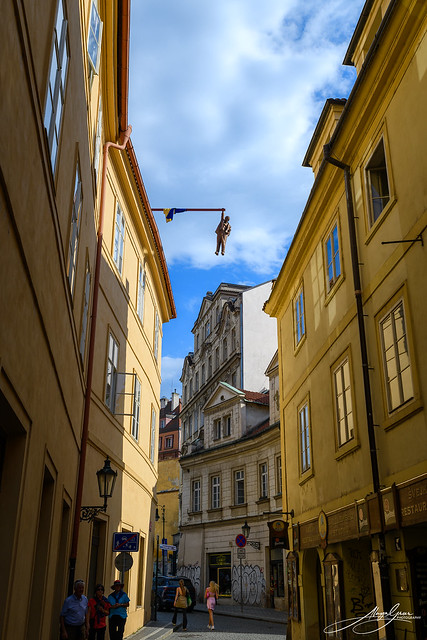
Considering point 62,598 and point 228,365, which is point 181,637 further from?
point 228,365

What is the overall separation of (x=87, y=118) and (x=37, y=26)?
4562mm

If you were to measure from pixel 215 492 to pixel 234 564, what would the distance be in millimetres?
5033

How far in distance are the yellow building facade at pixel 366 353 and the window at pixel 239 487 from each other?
2080cm

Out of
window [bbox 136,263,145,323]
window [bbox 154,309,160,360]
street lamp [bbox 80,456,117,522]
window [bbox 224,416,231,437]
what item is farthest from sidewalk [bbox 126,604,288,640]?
window [bbox 224,416,231,437]

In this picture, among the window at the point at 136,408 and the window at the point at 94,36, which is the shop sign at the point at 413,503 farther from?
the window at the point at 136,408

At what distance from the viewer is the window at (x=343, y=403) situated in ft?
40.7

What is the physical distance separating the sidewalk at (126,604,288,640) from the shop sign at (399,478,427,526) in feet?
32.7

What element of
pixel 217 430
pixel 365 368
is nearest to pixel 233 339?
pixel 217 430

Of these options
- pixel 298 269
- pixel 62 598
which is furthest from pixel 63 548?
pixel 298 269

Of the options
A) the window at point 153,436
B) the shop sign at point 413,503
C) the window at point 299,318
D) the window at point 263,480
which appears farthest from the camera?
the window at point 263,480

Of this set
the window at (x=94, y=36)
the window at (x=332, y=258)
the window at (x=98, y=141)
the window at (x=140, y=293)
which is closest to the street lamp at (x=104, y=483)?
the window at (x=98, y=141)

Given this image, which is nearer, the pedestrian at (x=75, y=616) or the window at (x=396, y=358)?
the pedestrian at (x=75, y=616)

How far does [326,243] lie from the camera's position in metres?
14.9

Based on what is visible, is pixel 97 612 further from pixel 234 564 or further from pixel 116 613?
pixel 234 564
